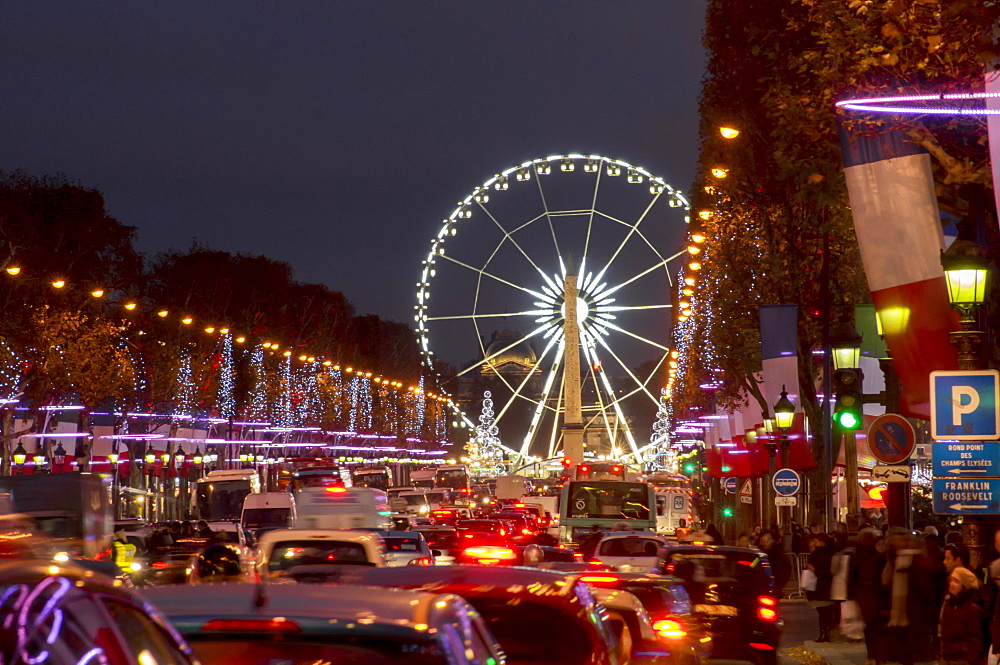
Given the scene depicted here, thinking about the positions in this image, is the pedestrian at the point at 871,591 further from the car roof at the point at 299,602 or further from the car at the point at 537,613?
the car roof at the point at 299,602

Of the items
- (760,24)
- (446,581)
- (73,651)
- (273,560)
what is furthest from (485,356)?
(73,651)

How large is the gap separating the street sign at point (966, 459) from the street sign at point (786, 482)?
17.5 meters

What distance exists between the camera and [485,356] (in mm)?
58125

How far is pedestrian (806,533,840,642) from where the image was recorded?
2434cm

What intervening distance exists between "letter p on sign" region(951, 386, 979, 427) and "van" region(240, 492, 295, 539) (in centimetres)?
3162

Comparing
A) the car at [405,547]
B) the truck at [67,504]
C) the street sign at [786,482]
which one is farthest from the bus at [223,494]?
the street sign at [786,482]

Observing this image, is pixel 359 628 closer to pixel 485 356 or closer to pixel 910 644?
pixel 910 644

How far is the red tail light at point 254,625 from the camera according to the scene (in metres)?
5.04

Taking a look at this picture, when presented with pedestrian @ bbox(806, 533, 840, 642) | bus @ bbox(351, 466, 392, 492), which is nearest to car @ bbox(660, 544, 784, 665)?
pedestrian @ bbox(806, 533, 840, 642)

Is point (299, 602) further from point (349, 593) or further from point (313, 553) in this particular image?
point (313, 553)

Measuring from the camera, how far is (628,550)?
2531cm

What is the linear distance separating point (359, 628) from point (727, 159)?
32.8 m

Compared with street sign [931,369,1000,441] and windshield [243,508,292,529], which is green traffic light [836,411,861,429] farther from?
windshield [243,508,292,529]

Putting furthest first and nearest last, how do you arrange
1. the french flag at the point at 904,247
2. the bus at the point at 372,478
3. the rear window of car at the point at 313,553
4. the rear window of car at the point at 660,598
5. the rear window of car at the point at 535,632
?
the bus at the point at 372,478 < the rear window of car at the point at 313,553 < the french flag at the point at 904,247 < the rear window of car at the point at 660,598 < the rear window of car at the point at 535,632
